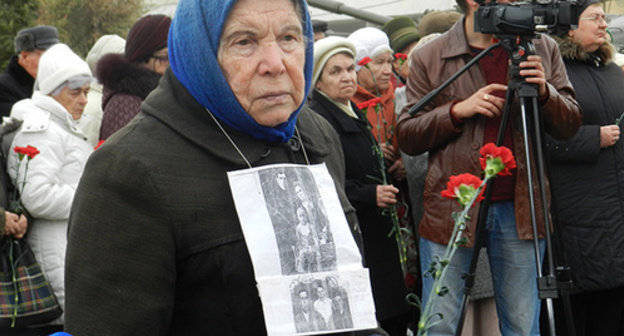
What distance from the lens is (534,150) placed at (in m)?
3.31

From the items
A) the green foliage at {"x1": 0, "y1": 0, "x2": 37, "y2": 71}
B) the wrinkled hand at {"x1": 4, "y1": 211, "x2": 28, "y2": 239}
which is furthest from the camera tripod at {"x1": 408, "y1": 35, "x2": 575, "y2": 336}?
the green foliage at {"x1": 0, "y1": 0, "x2": 37, "y2": 71}

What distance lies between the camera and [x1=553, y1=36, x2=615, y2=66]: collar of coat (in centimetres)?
423

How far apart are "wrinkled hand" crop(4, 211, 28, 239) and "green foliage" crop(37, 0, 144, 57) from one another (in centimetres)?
1005

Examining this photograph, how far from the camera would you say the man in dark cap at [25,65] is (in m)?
5.43

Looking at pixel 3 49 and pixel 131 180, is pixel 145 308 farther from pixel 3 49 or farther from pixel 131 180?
pixel 3 49

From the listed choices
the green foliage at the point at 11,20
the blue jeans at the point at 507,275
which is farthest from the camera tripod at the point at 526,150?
the green foliage at the point at 11,20

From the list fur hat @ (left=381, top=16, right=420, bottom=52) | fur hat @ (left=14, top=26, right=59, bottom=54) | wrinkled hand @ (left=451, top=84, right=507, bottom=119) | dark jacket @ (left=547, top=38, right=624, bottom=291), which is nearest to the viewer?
wrinkled hand @ (left=451, top=84, right=507, bottom=119)

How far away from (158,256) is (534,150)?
216 centimetres

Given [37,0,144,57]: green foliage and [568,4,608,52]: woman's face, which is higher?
[37,0,144,57]: green foliage

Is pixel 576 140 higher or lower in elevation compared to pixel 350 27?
lower

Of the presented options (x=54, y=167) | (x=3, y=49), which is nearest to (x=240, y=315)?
(x=54, y=167)

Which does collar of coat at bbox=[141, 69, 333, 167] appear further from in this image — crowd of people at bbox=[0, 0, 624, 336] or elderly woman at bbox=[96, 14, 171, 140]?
elderly woman at bbox=[96, 14, 171, 140]

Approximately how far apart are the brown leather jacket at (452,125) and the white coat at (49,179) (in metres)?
1.55

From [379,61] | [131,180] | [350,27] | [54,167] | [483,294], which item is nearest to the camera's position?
[131,180]
